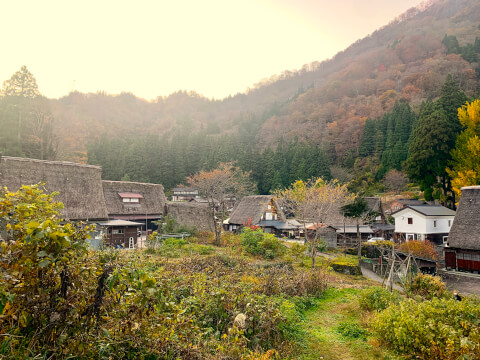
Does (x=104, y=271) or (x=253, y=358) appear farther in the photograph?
(x=253, y=358)

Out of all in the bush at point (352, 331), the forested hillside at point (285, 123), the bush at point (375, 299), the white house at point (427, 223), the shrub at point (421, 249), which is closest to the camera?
the bush at point (352, 331)

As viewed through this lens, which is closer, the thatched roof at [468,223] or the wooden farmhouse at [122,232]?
the thatched roof at [468,223]

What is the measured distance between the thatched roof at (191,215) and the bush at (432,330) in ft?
57.9

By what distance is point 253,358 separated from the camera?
3.92 meters

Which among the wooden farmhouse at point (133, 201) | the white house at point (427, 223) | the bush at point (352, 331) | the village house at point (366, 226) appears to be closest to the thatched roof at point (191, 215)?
the wooden farmhouse at point (133, 201)

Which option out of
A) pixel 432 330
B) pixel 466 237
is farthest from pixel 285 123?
pixel 432 330

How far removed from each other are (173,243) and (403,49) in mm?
87224

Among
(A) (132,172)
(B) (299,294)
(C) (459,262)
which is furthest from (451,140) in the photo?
(A) (132,172)

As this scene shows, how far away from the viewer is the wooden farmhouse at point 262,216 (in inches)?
1215

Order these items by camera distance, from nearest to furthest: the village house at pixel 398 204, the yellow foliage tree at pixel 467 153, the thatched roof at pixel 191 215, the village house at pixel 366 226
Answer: the thatched roof at pixel 191 215, the yellow foliage tree at pixel 467 153, the village house at pixel 366 226, the village house at pixel 398 204

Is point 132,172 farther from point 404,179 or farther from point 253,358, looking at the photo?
point 253,358

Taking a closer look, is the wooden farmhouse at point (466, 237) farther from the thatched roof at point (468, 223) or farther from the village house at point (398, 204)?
the village house at point (398, 204)

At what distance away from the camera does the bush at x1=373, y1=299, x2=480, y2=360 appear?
422 centimetres

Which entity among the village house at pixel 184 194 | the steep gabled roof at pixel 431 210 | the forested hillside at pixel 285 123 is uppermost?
the forested hillside at pixel 285 123
